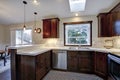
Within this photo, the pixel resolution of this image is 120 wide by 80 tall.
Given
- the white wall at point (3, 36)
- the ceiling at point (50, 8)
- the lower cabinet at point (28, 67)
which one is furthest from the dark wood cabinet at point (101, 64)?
the white wall at point (3, 36)

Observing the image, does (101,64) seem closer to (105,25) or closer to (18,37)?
(105,25)

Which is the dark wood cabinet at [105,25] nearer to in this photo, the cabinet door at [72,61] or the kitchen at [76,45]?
the kitchen at [76,45]

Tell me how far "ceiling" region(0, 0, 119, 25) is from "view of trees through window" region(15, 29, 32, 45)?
1.07m

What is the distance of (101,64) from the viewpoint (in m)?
3.15

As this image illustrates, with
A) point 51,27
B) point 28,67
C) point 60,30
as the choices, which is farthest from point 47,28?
point 28,67

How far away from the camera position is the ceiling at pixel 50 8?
346 cm

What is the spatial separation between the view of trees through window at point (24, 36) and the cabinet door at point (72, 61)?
2800mm

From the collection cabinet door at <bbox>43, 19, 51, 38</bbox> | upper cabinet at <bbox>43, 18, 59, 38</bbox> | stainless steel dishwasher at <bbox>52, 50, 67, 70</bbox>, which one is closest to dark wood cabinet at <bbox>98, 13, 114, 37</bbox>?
stainless steel dishwasher at <bbox>52, 50, 67, 70</bbox>

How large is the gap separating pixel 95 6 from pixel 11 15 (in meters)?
4.15

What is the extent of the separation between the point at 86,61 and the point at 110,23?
1.72m

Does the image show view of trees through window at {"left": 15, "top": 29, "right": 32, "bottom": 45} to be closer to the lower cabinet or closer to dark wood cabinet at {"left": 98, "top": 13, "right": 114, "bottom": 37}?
the lower cabinet

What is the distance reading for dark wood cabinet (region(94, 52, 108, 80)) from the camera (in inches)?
118

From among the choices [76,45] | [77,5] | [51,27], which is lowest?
[76,45]

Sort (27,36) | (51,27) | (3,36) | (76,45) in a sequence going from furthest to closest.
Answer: (3,36) → (27,36) → (76,45) → (51,27)
